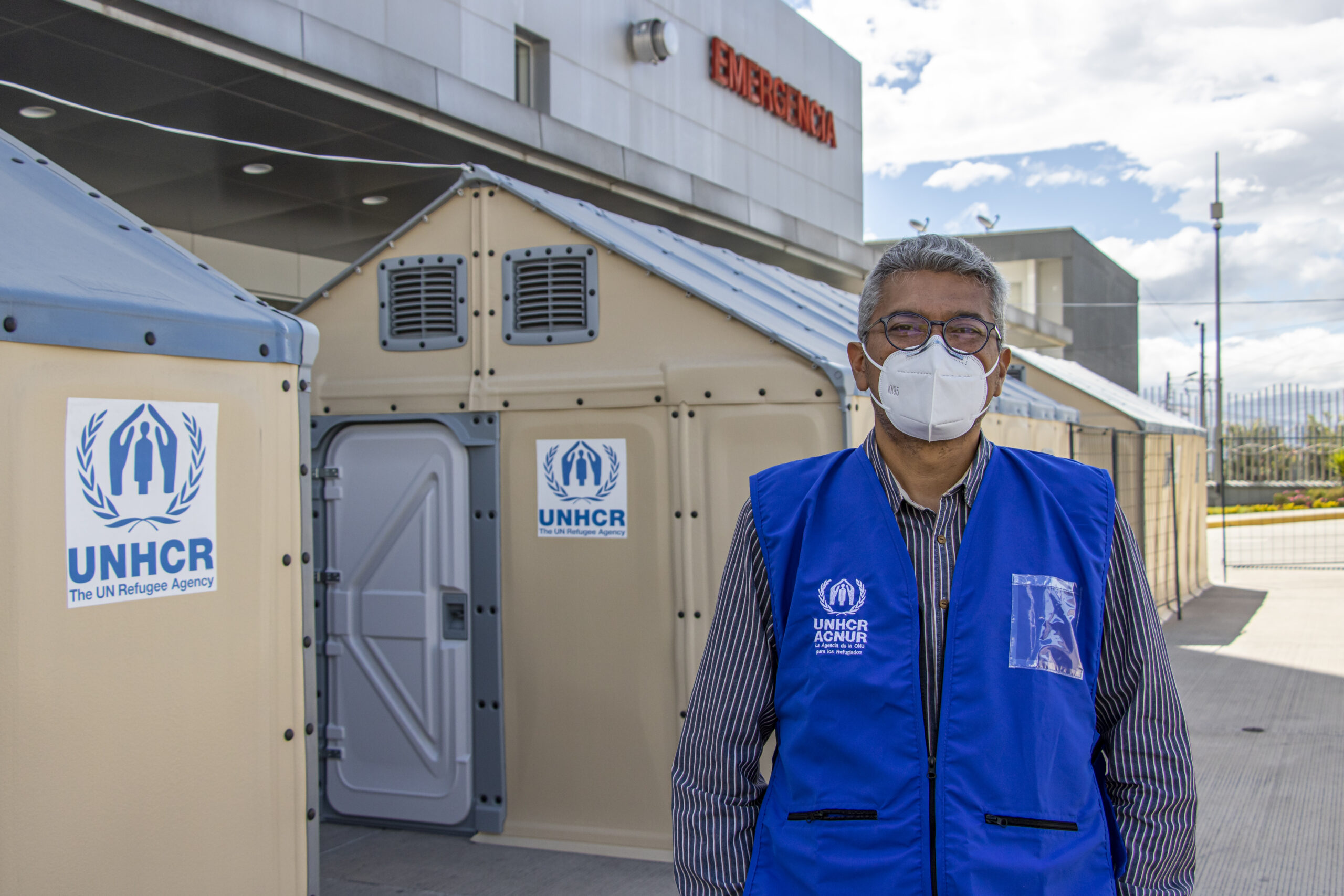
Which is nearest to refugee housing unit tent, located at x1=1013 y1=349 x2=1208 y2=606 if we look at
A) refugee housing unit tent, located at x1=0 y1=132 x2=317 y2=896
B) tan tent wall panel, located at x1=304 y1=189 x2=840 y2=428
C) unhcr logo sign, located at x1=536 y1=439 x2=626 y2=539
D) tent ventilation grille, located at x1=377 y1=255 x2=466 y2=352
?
tan tent wall panel, located at x1=304 y1=189 x2=840 y2=428

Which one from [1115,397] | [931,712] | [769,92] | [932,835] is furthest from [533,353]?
[769,92]

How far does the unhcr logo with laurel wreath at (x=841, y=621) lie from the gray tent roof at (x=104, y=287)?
2.19m

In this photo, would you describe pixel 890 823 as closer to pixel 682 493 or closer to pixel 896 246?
pixel 896 246

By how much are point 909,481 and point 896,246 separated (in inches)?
17.7

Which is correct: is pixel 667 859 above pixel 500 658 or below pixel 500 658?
below

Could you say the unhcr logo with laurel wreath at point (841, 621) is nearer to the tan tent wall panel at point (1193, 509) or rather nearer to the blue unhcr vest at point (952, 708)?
the blue unhcr vest at point (952, 708)

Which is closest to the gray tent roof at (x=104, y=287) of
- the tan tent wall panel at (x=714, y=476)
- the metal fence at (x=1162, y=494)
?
the tan tent wall panel at (x=714, y=476)

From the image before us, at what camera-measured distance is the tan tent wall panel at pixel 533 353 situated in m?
4.98

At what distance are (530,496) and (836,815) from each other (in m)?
3.74

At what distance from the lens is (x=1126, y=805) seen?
1920mm

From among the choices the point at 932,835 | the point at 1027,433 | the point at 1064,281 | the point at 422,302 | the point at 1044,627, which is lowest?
the point at 932,835

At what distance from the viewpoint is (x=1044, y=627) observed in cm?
185

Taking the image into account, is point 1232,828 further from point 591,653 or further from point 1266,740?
point 591,653

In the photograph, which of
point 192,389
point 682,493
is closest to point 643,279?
point 682,493
